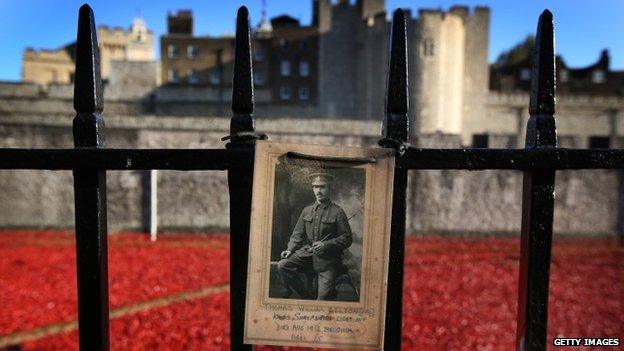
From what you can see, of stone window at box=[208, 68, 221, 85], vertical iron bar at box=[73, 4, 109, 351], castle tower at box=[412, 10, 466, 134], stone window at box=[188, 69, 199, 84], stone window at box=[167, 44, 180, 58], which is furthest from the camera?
stone window at box=[167, 44, 180, 58]

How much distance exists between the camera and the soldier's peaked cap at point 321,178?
1.71 m

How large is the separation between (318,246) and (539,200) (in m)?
0.80

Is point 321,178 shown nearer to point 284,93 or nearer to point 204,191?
point 204,191

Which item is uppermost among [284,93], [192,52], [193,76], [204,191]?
[192,52]

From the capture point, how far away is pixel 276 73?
154 ft

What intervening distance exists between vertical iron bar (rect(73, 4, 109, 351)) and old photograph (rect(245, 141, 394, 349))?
0.56 metres

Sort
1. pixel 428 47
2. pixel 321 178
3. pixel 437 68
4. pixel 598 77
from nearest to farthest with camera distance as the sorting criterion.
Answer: pixel 321 178, pixel 428 47, pixel 437 68, pixel 598 77

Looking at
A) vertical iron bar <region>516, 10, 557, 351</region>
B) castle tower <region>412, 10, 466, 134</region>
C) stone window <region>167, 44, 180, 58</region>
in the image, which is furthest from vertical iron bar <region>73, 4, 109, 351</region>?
stone window <region>167, 44, 180, 58</region>

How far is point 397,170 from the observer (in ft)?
5.88

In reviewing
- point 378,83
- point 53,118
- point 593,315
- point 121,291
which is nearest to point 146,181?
point 53,118

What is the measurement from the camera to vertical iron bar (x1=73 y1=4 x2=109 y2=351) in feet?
5.95

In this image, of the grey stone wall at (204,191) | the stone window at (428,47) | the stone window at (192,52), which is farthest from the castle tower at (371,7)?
the grey stone wall at (204,191)

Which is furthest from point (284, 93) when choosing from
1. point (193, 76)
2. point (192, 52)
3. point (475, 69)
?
point (475, 69)

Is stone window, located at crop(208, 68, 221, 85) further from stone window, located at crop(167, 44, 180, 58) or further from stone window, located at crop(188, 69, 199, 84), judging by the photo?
stone window, located at crop(167, 44, 180, 58)
